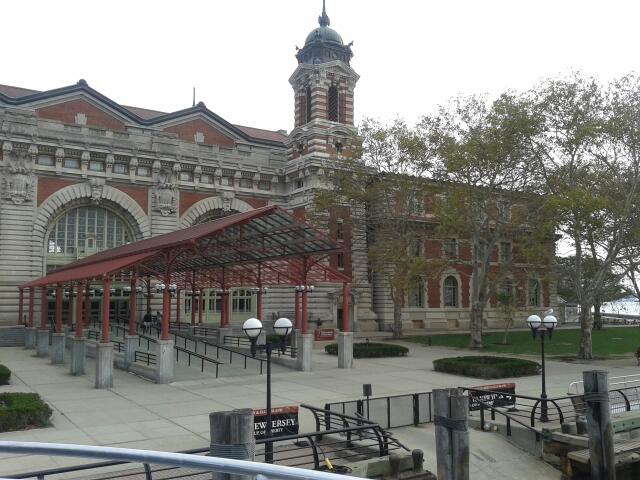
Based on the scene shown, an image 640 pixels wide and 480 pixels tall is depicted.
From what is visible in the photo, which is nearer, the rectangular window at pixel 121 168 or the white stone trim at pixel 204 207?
the rectangular window at pixel 121 168

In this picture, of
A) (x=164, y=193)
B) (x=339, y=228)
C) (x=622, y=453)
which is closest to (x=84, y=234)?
(x=164, y=193)

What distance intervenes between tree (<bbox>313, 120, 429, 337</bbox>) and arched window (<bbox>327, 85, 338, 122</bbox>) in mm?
12400

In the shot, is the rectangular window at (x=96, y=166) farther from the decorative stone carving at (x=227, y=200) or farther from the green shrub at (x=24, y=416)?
the green shrub at (x=24, y=416)

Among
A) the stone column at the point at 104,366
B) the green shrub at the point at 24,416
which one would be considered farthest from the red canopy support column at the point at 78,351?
the green shrub at the point at 24,416

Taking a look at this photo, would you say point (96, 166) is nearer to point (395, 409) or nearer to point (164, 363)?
point (164, 363)

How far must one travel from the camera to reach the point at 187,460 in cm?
429

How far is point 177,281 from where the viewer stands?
46188 millimetres

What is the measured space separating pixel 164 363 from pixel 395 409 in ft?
38.6

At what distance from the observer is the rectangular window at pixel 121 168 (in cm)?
4888

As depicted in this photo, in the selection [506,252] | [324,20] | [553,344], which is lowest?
[553,344]

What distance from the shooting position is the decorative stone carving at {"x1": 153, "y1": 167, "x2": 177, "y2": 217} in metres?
50.3

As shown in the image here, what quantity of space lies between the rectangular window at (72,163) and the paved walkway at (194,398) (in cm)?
1801

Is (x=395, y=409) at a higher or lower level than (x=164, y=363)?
lower

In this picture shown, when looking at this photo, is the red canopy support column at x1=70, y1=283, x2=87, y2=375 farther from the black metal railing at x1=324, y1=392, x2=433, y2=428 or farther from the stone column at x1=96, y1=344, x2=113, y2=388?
the black metal railing at x1=324, y1=392, x2=433, y2=428
